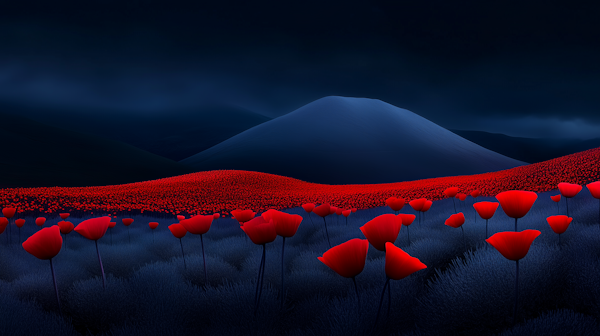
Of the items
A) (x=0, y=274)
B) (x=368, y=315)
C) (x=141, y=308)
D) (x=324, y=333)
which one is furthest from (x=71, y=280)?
(x=368, y=315)

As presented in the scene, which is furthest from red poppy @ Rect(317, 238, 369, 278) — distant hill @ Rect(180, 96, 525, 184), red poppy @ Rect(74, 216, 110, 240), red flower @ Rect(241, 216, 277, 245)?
distant hill @ Rect(180, 96, 525, 184)

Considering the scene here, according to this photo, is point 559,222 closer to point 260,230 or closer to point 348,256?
point 348,256

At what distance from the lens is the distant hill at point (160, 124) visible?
13025 centimetres

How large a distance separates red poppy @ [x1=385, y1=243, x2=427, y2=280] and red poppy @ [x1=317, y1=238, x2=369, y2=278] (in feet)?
0.32

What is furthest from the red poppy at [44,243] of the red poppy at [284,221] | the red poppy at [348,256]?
the red poppy at [348,256]

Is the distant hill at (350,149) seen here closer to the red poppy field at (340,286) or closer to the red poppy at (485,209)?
the red poppy field at (340,286)

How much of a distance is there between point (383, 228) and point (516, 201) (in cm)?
106

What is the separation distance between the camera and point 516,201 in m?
1.92

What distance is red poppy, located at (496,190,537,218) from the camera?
1857 mm

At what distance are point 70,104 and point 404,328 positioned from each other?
19385 centimetres

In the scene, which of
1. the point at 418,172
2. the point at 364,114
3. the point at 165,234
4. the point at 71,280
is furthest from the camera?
the point at 364,114

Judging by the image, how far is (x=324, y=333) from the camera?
154 centimetres

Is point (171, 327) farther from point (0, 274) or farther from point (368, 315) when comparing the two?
point (0, 274)

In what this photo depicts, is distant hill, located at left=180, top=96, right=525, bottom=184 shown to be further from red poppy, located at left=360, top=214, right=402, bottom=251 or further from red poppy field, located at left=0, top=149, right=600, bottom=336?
Result: red poppy, located at left=360, top=214, right=402, bottom=251
